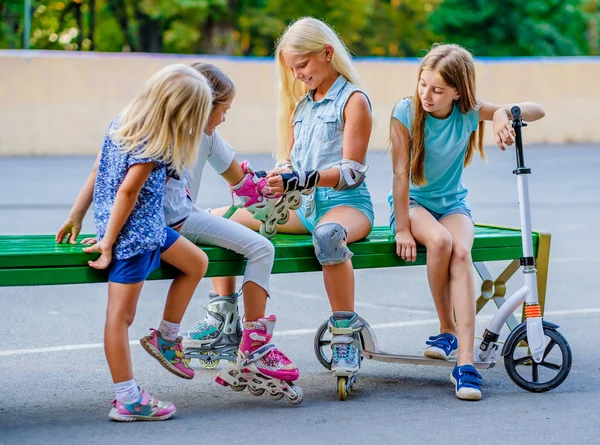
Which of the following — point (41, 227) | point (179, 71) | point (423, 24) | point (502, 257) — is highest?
point (423, 24)

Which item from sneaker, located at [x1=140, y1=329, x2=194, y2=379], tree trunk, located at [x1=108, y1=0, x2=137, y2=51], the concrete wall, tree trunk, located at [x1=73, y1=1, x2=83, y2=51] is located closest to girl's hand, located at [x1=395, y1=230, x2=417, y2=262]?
sneaker, located at [x1=140, y1=329, x2=194, y2=379]

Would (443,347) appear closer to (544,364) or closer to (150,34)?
(544,364)

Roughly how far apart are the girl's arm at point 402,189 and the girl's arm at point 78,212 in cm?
144

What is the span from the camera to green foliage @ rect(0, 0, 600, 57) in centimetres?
3466

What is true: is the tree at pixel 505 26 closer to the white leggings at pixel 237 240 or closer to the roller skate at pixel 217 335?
the roller skate at pixel 217 335

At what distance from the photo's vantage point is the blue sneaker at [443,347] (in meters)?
5.06

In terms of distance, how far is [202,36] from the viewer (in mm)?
35031

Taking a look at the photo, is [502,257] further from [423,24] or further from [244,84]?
[423,24]

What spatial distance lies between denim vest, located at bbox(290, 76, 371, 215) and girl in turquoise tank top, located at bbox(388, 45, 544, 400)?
267 millimetres

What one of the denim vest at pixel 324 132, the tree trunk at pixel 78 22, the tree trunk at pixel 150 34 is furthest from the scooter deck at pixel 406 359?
the tree trunk at pixel 150 34

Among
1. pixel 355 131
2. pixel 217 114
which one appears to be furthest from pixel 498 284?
pixel 217 114

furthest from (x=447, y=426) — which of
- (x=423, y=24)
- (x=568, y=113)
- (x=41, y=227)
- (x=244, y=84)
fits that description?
(x=423, y=24)

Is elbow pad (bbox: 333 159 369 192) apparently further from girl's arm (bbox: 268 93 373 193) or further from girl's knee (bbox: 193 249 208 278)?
girl's knee (bbox: 193 249 208 278)

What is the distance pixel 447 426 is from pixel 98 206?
5.49 ft
